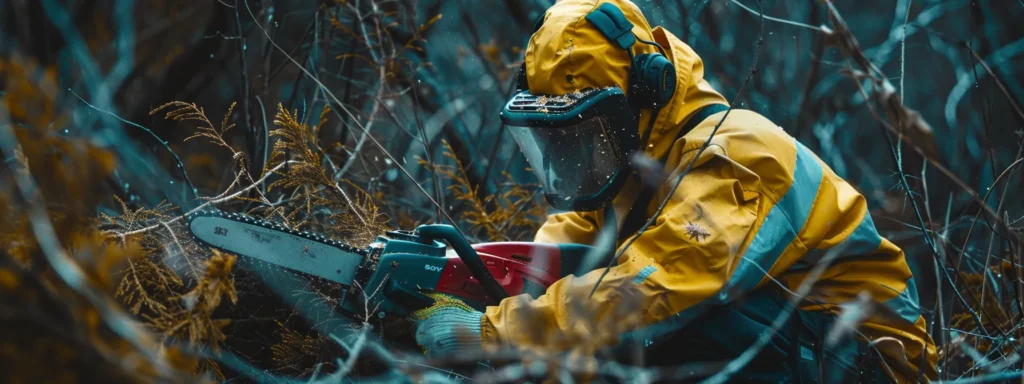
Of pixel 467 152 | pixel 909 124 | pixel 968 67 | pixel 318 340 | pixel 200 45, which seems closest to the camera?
pixel 909 124

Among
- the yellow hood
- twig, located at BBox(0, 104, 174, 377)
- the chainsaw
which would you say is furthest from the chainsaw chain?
twig, located at BBox(0, 104, 174, 377)

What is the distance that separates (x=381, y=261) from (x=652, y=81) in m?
1.08

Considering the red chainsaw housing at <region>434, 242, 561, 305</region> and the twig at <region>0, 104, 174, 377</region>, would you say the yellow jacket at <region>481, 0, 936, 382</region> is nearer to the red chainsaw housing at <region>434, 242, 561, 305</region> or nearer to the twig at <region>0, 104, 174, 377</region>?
the red chainsaw housing at <region>434, 242, 561, 305</region>

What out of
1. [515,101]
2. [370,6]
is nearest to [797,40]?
[370,6]

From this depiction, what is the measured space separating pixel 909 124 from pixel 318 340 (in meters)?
1.89

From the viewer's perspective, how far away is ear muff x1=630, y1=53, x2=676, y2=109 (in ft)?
8.28

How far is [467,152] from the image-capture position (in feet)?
15.9

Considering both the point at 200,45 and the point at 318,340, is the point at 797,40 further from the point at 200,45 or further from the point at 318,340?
Answer: the point at 318,340

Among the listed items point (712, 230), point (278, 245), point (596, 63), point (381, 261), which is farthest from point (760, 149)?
point (278, 245)

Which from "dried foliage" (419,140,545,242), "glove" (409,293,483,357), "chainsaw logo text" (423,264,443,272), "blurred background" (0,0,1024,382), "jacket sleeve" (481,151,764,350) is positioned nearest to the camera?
"blurred background" (0,0,1024,382)

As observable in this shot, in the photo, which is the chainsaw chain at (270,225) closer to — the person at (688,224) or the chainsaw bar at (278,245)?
the chainsaw bar at (278,245)

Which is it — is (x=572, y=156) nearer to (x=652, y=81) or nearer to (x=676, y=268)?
(x=652, y=81)

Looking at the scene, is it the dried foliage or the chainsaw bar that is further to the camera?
the dried foliage

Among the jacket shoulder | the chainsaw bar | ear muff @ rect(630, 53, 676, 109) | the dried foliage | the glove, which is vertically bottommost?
the dried foliage
